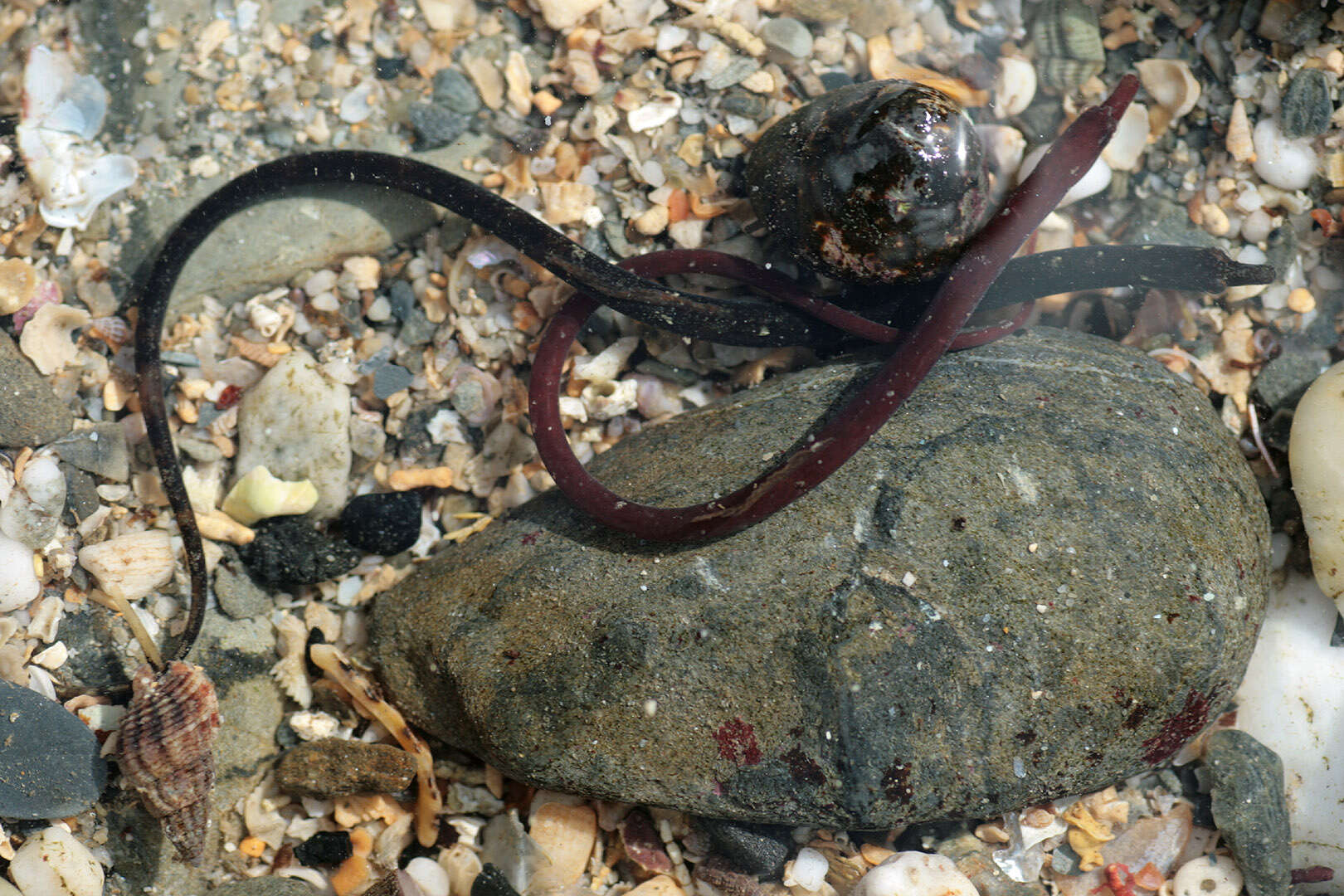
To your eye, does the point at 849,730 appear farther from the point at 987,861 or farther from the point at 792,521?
the point at 987,861

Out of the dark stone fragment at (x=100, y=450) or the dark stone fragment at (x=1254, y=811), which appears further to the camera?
the dark stone fragment at (x=100, y=450)

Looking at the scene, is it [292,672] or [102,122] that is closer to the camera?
[292,672]

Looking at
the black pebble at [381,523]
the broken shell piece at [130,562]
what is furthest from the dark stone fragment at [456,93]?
the broken shell piece at [130,562]

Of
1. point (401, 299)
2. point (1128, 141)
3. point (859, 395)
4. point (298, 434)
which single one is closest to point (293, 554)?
point (298, 434)

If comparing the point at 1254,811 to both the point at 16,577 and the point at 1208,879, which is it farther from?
the point at 16,577

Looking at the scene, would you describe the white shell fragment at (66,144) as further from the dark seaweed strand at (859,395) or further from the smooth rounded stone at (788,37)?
the smooth rounded stone at (788,37)

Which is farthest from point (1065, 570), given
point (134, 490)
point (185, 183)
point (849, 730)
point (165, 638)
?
point (185, 183)

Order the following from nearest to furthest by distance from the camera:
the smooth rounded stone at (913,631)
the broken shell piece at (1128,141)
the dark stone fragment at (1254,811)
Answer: the smooth rounded stone at (913,631) → the dark stone fragment at (1254,811) → the broken shell piece at (1128,141)
